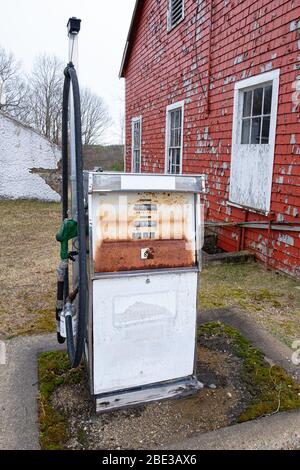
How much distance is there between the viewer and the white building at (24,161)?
42.4 feet

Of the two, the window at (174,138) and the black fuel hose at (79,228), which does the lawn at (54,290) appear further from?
the window at (174,138)

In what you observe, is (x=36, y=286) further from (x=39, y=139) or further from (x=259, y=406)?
(x=39, y=139)

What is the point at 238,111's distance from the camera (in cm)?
632

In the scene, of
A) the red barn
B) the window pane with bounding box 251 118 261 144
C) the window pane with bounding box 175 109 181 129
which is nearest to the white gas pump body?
the red barn

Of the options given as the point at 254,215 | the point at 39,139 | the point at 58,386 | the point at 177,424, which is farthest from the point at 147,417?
the point at 39,139

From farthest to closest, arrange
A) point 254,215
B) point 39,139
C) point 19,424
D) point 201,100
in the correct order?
1. point 39,139
2. point 201,100
3. point 254,215
4. point 19,424

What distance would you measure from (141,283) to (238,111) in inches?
192

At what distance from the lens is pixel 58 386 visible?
2.52 metres

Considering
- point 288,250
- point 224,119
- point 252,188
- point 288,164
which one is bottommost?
point 288,250

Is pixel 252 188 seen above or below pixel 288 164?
below

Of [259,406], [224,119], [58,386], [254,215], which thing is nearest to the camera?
[259,406]

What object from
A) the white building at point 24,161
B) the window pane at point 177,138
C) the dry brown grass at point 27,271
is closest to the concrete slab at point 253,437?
the dry brown grass at point 27,271

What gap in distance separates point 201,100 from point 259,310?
199 inches

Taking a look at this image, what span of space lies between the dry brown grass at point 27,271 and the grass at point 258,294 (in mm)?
1690
